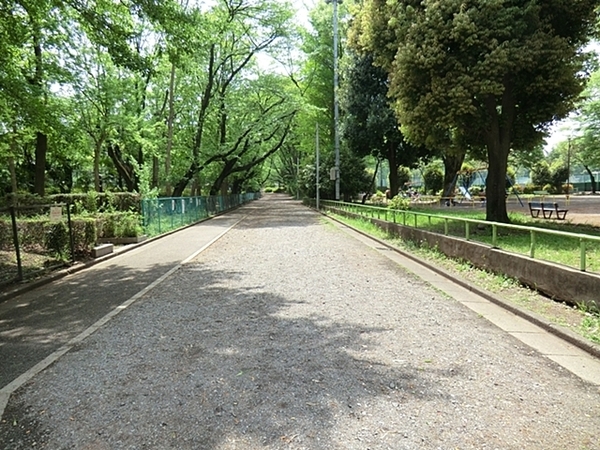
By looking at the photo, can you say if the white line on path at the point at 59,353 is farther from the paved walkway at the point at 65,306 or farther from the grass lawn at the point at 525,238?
the grass lawn at the point at 525,238

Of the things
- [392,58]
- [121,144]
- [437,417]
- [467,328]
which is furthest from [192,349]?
[121,144]

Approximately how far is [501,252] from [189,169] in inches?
979

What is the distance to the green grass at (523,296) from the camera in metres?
4.92

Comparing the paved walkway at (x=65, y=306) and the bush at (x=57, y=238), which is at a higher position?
the bush at (x=57, y=238)

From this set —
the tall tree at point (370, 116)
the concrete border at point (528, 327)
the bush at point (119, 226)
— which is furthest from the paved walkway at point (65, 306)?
the tall tree at point (370, 116)

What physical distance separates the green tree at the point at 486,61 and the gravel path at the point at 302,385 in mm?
7806

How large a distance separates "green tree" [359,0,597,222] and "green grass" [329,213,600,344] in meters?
4.58

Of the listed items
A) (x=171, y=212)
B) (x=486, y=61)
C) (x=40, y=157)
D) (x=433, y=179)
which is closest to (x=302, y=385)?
(x=486, y=61)

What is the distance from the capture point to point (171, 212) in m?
19.5

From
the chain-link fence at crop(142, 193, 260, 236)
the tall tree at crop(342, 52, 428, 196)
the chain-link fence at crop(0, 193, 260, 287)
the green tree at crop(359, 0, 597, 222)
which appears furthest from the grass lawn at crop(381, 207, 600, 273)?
the tall tree at crop(342, 52, 428, 196)

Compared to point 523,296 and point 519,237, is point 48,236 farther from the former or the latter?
point 519,237

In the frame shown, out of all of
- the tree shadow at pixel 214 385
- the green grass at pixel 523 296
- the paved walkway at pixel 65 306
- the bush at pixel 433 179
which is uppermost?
the bush at pixel 433 179

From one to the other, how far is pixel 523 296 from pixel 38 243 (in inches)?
435

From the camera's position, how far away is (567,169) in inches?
2234
